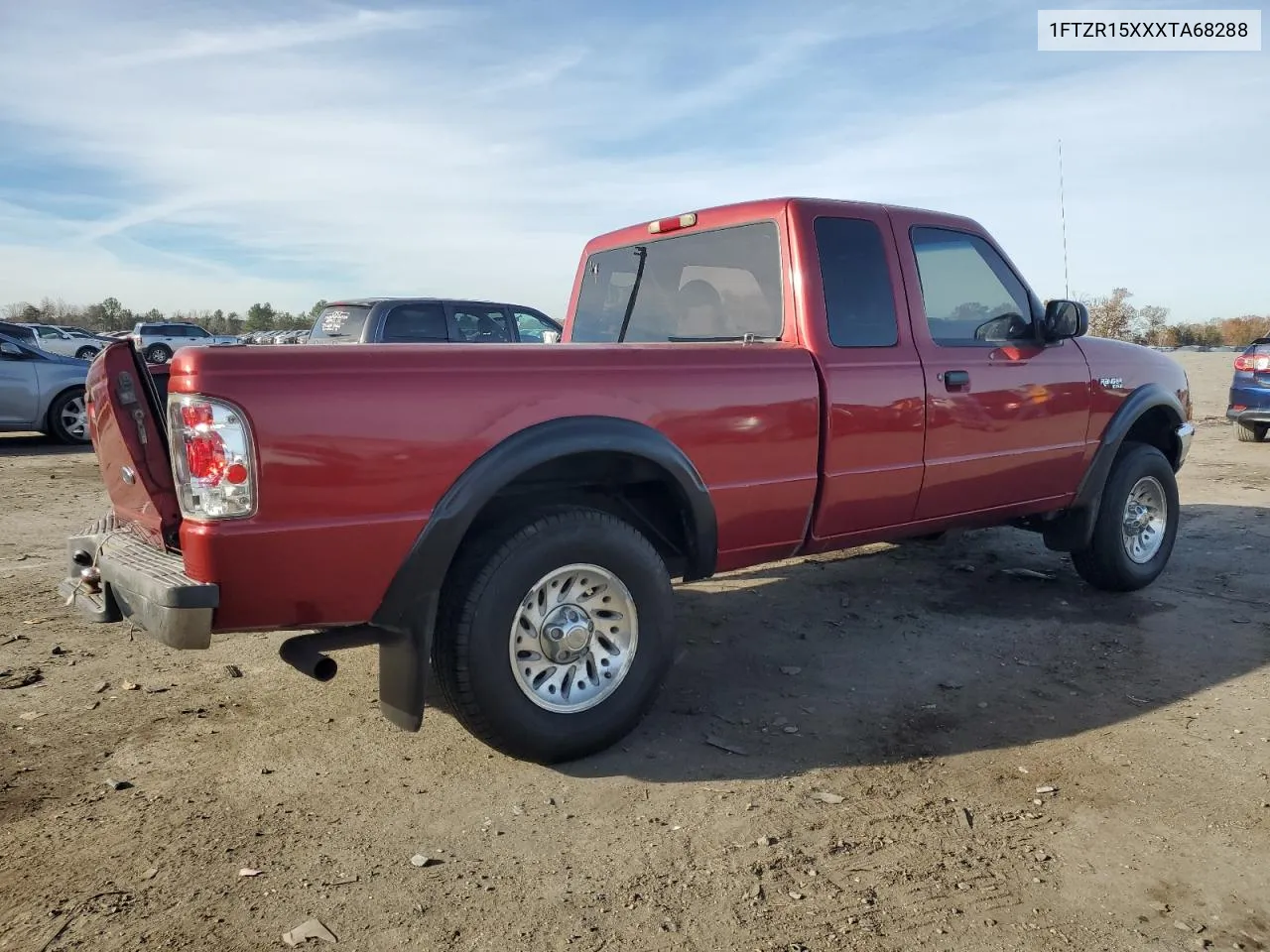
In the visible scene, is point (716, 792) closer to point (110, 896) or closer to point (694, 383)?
point (694, 383)

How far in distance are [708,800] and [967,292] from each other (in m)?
2.93

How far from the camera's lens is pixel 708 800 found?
3.04m

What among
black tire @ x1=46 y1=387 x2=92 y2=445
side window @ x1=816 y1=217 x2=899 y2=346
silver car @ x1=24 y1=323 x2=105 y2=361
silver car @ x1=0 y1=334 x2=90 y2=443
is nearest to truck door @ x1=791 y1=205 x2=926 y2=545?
side window @ x1=816 y1=217 x2=899 y2=346

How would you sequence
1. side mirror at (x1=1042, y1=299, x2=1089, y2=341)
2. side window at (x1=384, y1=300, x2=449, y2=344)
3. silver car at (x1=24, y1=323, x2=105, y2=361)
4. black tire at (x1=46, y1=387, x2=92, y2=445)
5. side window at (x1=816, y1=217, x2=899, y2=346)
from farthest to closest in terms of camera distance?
silver car at (x1=24, y1=323, x2=105, y2=361) < black tire at (x1=46, y1=387, x2=92, y2=445) < side window at (x1=384, y1=300, x2=449, y2=344) < side mirror at (x1=1042, y1=299, x2=1089, y2=341) < side window at (x1=816, y1=217, x2=899, y2=346)

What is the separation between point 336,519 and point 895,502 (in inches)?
99.4

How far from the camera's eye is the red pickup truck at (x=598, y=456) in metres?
2.70

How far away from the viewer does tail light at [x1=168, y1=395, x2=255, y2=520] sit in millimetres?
2596

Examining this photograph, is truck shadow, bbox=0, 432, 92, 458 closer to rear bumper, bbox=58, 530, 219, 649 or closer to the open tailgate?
rear bumper, bbox=58, 530, 219, 649

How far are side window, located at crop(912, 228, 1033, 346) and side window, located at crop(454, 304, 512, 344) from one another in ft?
23.8

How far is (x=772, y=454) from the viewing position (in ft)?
12.2

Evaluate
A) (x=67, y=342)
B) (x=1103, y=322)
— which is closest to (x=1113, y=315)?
(x=1103, y=322)

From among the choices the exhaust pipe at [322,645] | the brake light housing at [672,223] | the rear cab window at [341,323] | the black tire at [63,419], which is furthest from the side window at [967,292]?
the black tire at [63,419]

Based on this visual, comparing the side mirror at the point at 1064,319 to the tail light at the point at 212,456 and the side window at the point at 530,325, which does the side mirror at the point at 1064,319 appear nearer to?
the tail light at the point at 212,456

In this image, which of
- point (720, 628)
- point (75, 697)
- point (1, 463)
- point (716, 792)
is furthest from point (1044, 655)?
point (1, 463)
